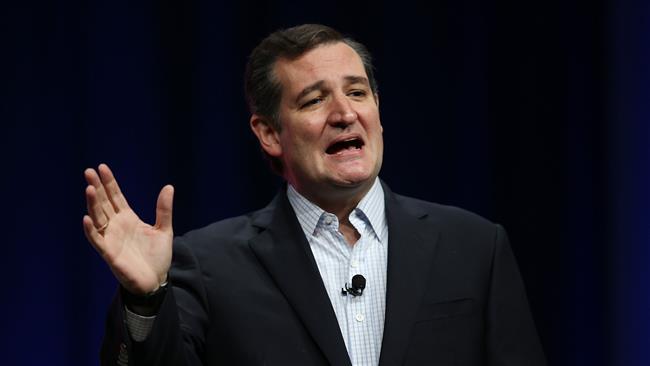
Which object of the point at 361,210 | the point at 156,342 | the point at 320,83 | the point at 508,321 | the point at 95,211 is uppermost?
the point at 320,83

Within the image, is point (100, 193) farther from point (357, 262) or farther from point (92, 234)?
point (357, 262)

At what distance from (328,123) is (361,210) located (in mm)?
169

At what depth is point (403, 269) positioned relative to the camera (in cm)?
199

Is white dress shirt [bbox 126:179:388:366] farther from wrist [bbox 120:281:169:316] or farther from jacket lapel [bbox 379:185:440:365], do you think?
wrist [bbox 120:281:169:316]

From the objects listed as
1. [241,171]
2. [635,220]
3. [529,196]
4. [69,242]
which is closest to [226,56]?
[241,171]

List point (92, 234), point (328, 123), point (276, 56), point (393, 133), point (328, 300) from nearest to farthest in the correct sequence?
point (92, 234) → point (328, 300) → point (328, 123) → point (276, 56) → point (393, 133)

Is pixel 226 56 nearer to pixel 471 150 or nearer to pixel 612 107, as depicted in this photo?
pixel 471 150

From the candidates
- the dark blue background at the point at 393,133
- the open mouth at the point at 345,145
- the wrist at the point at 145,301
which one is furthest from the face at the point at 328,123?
the dark blue background at the point at 393,133

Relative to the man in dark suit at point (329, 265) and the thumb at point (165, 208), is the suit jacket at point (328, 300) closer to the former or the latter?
the man in dark suit at point (329, 265)

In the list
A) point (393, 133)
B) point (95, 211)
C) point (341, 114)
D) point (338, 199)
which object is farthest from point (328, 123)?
point (393, 133)

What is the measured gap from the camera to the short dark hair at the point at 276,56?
2.13m

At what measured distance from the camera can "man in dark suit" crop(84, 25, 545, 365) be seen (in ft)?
6.31

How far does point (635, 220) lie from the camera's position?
9.07ft

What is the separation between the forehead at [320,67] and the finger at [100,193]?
487mm
